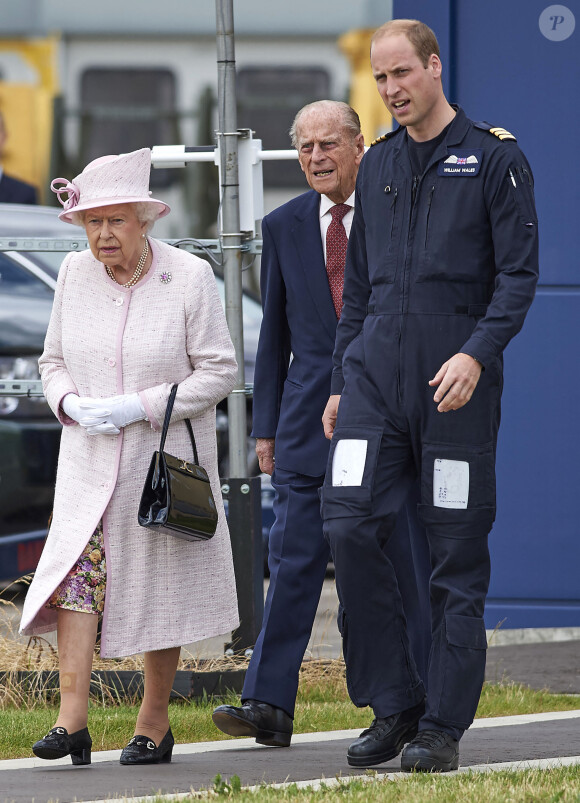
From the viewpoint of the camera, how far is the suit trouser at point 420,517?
14.1 feet

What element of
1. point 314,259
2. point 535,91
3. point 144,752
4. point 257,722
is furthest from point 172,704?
point 535,91

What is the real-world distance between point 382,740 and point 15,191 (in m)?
5.14

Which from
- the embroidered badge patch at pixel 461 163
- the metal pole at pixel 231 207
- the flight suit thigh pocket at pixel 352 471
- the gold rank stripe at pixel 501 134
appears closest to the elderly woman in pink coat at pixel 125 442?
the flight suit thigh pocket at pixel 352 471

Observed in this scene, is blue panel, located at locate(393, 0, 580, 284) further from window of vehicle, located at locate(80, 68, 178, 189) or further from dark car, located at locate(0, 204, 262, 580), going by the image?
window of vehicle, located at locate(80, 68, 178, 189)

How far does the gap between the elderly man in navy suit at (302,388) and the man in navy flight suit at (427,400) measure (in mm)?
507

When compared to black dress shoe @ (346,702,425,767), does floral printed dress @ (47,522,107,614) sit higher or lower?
higher

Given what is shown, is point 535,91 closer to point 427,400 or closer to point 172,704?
point 172,704

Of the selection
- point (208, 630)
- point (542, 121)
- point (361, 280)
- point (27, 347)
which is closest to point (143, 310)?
point (361, 280)

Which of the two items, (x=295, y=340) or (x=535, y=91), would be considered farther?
(x=535, y=91)

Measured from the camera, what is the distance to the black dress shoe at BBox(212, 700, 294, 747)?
4.77 m

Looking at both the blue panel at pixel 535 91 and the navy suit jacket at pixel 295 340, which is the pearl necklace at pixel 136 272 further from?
the blue panel at pixel 535 91

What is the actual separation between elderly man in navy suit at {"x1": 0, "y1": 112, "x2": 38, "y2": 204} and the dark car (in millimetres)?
61

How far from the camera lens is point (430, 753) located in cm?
422

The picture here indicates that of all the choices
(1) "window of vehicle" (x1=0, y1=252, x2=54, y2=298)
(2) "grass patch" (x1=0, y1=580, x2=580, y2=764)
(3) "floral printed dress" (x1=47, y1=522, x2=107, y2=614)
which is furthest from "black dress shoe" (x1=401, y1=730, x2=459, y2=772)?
(1) "window of vehicle" (x1=0, y1=252, x2=54, y2=298)
